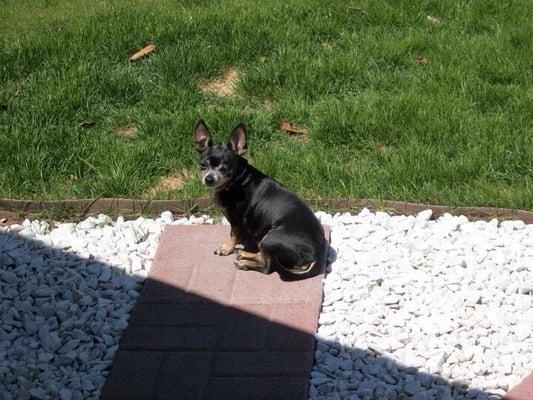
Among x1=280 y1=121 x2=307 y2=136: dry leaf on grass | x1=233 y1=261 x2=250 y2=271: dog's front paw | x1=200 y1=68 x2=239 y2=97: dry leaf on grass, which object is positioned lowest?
x1=200 y1=68 x2=239 y2=97: dry leaf on grass

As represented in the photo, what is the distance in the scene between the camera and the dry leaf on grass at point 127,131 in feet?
23.7

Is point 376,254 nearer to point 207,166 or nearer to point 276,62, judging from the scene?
point 207,166

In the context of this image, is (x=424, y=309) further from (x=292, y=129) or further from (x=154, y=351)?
(x=292, y=129)

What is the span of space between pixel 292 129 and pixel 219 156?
1676 millimetres

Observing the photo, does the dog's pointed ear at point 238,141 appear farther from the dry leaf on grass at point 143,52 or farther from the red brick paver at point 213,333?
the dry leaf on grass at point 143,52

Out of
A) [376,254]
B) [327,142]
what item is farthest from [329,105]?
[376,254]

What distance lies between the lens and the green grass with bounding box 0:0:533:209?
656 cm

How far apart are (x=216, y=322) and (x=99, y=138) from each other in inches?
94.3

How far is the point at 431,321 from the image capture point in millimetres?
5105

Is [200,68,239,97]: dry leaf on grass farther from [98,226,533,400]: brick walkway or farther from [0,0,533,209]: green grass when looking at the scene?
[98,226,533,400]: brick walkway

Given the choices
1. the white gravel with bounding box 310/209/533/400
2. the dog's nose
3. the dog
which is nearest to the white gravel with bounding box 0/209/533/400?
the white gravel with bounding box 310/209/533/400

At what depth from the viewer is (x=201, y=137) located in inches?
225

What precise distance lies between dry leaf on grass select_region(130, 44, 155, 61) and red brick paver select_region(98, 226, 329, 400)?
2557mm

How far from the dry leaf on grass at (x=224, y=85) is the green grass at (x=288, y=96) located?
0.22 feet
